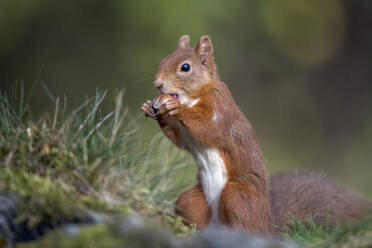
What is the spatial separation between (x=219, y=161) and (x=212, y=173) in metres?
0.09

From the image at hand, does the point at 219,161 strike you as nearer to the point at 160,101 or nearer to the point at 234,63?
the point at 160,101

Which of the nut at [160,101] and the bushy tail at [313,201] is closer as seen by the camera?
the nut at [160,101]

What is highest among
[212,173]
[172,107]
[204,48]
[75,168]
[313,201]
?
[204,48]

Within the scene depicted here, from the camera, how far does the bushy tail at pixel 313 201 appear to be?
10.6 feet

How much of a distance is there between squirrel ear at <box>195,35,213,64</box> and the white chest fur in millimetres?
620

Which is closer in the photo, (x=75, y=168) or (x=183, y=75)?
(x=75, y=168)

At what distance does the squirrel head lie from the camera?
3.19 meters

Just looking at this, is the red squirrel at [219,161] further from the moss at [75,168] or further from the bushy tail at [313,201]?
the moss at [75,168]

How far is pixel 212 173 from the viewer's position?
3.14m

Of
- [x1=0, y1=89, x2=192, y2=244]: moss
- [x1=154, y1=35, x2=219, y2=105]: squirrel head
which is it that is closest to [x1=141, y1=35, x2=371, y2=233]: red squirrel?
[x1=154, y1=35, x2=219, y2=105]: squirrel head

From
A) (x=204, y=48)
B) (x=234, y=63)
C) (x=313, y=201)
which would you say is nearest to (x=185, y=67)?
(x=204, y=48)

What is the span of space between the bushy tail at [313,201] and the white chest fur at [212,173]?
0.41 m

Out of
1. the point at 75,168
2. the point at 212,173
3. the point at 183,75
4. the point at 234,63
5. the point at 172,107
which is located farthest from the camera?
the point at 234,63

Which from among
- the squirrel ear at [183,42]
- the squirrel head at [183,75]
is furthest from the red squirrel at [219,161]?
the squirrel ear at [183,42]
